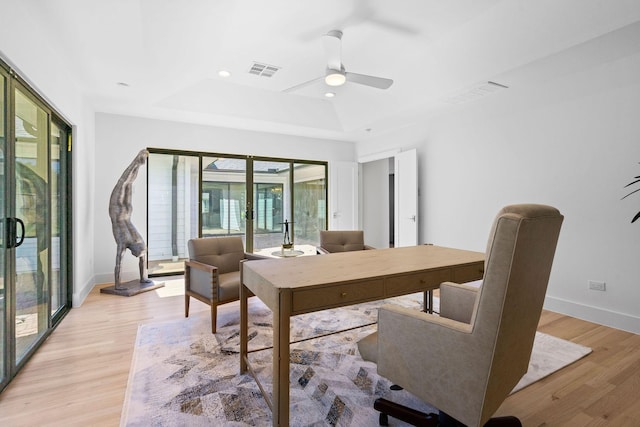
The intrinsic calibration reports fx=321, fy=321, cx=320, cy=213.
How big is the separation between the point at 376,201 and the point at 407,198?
217 cm

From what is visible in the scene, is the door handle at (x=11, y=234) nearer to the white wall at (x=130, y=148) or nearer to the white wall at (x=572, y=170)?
the white wall at (x=130, y=148)

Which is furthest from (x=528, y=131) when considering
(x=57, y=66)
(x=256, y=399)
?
(x=57, y=66)

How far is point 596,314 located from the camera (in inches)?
130

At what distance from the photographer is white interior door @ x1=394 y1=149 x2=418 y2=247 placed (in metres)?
5.30

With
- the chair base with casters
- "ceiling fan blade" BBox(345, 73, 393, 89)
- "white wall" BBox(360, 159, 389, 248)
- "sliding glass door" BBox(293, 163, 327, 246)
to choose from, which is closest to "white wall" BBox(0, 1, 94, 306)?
"ceiling fan blade" BBox(345, 73, 393, 89)

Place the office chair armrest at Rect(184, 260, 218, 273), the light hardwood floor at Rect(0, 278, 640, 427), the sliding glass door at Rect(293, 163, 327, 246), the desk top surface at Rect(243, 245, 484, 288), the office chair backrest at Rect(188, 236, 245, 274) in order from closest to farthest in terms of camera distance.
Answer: the desk top surface at Rect(243, 245, 484, 288)
the light hardwood floor at Rect(0, 278, 640, 427)
the office chair armrest at Rect(184, 260, 218, 273)
the office chair backrest at Rect(188, 236, 245, 274)
the sliding glass door at Rect(293, 163, 327, 246)

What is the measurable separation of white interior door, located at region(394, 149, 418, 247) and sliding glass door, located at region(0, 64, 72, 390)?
4.69 m

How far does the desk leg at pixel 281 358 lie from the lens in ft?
4.92

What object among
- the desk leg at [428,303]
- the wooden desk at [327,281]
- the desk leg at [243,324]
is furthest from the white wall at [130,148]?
the desk leg at [428,303]

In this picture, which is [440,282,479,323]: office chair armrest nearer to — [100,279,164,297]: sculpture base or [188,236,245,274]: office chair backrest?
[188,236,245,274]: office chair backrest

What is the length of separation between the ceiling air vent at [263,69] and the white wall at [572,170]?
9.01ft

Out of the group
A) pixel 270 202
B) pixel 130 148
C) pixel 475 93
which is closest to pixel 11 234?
pixel 130 148

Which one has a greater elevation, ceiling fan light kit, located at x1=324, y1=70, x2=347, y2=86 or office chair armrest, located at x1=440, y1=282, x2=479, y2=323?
ceiling fan light kit, located at x1=324, y1=70, x2=347, y2=86

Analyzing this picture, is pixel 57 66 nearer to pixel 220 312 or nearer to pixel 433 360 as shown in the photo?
pixel 220 312
